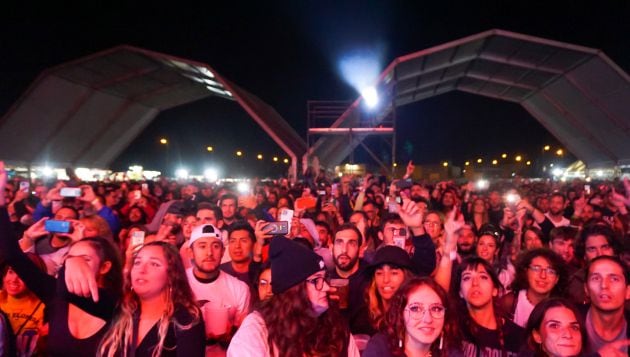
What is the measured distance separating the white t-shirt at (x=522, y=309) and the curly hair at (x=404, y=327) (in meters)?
1.43

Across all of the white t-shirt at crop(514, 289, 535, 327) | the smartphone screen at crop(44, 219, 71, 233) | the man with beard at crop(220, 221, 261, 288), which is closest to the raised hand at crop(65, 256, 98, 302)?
the smartphone screen at crop(44, 219, 71, 233)

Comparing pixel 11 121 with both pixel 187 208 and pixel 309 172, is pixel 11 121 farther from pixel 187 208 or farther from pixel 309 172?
pixel 187 208

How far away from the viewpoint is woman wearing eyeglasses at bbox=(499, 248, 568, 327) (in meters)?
4.31

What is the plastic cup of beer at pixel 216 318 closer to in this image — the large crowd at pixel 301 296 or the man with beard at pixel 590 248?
the large crowd at pixel 301 296

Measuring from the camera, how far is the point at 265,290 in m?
3.68

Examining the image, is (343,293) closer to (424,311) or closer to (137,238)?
(424,311)

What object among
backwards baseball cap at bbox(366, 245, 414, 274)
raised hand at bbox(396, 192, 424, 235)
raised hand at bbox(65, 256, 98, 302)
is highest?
raised hand at bbox(396, 192, 424, 235)

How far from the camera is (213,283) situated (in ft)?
13.7

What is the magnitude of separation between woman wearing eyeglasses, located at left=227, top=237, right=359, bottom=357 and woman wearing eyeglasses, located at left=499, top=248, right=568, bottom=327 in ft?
6.98

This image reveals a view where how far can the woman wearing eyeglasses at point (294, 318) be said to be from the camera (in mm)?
2551

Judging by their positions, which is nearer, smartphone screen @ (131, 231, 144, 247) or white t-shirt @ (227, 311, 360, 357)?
white t-shirt @ (227, 311, 360, 357)

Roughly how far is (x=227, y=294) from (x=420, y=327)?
1792 millimetres

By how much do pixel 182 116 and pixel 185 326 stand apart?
52.1m

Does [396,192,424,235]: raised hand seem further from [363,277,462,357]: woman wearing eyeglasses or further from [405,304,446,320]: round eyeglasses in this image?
[405,304,446,320]: round eyeglasses
